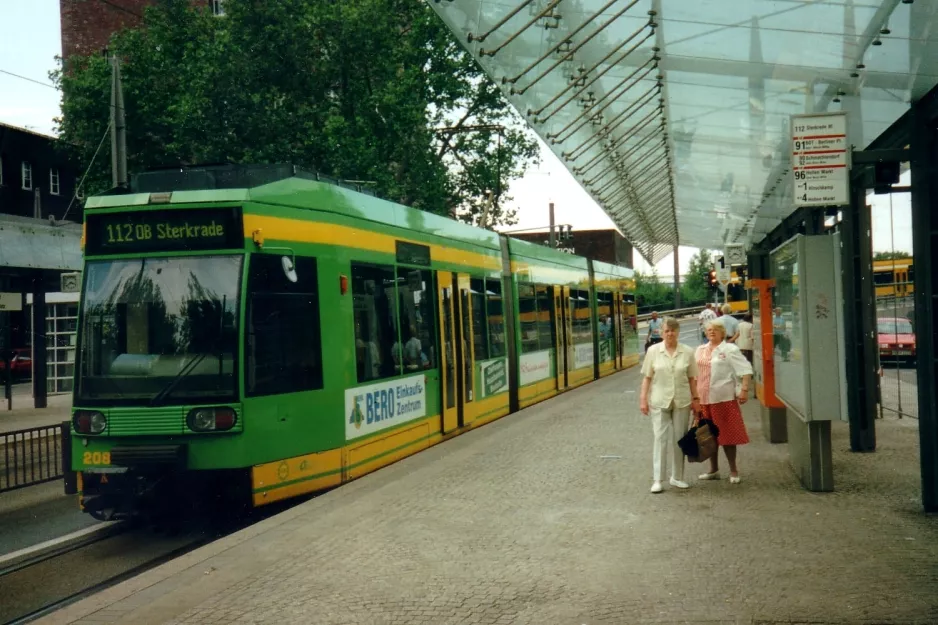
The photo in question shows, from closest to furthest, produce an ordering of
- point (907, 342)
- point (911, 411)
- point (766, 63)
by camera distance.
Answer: point (766, 63), point (911, 411), point (907, 342)

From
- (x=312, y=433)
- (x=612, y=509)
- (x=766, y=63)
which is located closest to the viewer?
(x=612, y=509)

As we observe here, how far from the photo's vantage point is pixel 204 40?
35344mm

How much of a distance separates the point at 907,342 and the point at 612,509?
849 inches

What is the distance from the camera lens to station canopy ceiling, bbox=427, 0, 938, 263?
873cm

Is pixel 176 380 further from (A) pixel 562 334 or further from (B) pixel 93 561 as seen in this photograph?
(A) pixel 562 334

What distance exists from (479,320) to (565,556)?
9.43 m

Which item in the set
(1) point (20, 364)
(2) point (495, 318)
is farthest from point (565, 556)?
(1) point (20, 364)

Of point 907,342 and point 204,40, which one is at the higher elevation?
point 204,40

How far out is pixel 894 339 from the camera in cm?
2416

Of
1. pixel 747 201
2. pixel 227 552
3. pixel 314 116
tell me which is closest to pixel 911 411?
pixel 747 201

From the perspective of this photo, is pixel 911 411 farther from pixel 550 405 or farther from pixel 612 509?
pixel 612 509

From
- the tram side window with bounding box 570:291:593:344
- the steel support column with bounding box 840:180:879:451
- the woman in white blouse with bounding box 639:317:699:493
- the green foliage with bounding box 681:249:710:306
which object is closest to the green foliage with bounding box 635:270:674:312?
the green foliage with bounding box 681:249:710:306

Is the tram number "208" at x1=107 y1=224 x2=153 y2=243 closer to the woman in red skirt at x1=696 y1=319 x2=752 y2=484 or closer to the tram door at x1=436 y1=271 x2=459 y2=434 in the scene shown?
the tram door at x1=436 y1=271 x2=459 y2=434

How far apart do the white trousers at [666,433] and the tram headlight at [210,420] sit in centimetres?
384
